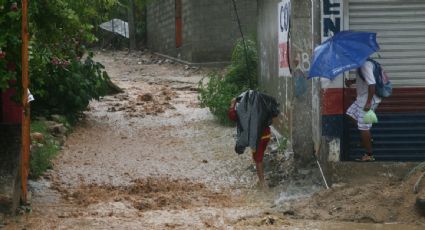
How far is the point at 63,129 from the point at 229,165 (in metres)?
3.46

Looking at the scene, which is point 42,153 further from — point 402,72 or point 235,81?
point 235,81

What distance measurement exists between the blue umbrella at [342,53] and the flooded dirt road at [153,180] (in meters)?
1.47

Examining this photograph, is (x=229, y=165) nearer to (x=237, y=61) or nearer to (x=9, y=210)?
(x=9, y=210)

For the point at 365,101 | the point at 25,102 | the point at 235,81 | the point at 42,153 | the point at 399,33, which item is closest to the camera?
the point at 25,102

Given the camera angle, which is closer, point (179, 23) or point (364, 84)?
point (364, 84)

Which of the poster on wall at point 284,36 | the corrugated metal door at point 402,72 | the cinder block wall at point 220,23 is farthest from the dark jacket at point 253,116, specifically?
the cinder block wall at point 220,23

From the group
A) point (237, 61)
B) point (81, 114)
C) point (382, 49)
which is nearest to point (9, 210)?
point (382, 49)

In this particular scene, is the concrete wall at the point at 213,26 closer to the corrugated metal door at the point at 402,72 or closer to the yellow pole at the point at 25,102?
the corrugated metal door at the point at 402,72

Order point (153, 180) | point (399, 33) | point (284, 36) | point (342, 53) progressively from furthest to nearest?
point (284, 36)
point (153, 180)
point (399, 33)
point (342, 53)

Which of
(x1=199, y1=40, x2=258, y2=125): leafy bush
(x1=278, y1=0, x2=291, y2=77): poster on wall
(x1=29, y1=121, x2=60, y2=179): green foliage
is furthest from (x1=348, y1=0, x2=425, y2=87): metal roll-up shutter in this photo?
(x1=199, y1=40, x2=258, y2=125): leafy bush

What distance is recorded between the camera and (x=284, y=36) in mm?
10094

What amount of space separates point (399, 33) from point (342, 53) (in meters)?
1.18

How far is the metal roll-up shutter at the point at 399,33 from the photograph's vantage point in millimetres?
8578

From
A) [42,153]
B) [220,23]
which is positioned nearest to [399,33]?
[42,153]
